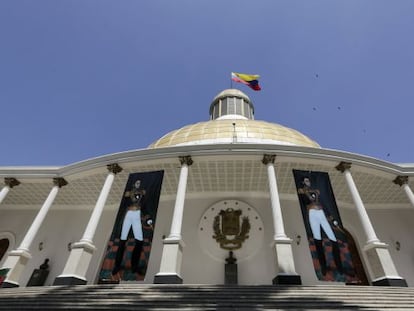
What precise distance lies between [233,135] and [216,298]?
11.8 metres

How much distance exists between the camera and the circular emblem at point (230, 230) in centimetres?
1294

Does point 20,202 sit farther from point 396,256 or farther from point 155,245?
point 396,256

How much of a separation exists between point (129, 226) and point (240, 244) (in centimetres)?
608

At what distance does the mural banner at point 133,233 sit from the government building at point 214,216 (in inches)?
1.6

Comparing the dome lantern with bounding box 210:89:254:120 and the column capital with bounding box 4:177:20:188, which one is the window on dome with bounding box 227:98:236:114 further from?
the column capital with bounding box 4:177:20:188

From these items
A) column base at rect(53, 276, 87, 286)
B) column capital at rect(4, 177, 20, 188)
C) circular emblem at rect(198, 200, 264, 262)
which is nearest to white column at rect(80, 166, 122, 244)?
column base at rect(53, 276, 87, 286)

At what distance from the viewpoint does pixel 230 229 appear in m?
13.2

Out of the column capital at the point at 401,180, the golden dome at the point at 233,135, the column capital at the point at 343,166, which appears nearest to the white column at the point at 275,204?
the column capital at the point at 343,166

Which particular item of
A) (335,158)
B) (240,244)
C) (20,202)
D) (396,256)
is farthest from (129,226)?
(396,256)

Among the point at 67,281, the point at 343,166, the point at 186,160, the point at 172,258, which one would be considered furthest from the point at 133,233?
the point at 343,166

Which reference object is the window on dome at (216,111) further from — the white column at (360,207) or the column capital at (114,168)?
the white column at (360,207)

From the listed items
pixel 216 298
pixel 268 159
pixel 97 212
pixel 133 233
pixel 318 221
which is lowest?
pixel 216 298

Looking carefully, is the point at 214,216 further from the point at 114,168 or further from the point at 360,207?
the point at 360,207

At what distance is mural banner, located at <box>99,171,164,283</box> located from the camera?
920 centimetres
